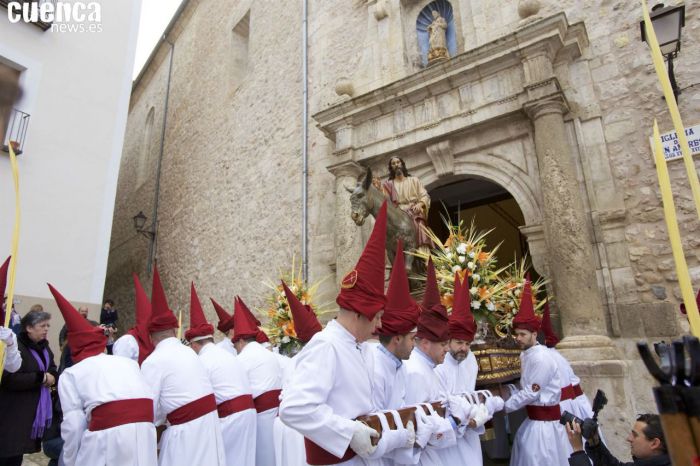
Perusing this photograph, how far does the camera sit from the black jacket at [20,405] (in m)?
3.82

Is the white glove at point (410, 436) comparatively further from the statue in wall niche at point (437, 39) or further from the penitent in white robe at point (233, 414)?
the statue in wall niche at point (437, 39)

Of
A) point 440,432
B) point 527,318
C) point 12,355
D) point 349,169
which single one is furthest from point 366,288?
point 349,169

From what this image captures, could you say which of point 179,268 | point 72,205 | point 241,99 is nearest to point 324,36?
point 241,99

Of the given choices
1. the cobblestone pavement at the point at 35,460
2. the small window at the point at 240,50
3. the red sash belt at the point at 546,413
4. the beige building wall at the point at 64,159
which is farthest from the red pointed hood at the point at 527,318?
the small window at the point at 240,50

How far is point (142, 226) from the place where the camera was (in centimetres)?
1631

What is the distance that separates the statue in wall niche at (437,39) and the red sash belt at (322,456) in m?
7.56

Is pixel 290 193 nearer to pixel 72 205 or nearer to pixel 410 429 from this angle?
pixel 72 205

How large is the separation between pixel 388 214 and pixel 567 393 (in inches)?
122

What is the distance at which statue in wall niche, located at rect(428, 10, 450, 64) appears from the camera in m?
8.53

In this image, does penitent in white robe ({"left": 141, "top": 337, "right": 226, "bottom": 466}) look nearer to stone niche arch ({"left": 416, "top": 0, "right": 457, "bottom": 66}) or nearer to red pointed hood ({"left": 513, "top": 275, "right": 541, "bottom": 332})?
red pointed hood ({"left": 513, "top": 275, "right": 541, "bottom": 332})

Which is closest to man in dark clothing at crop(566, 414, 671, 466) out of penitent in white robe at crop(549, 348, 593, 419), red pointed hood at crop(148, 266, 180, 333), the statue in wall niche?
penitent in white robe at crop(549, 348, 593, 419)

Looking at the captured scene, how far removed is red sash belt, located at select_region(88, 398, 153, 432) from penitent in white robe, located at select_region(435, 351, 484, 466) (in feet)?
6.45

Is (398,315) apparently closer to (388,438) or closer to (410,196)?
(388,438)

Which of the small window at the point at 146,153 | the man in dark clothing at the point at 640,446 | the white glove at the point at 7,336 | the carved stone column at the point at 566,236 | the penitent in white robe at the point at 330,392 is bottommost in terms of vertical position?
the man in dark clothing at the point at 640,446
